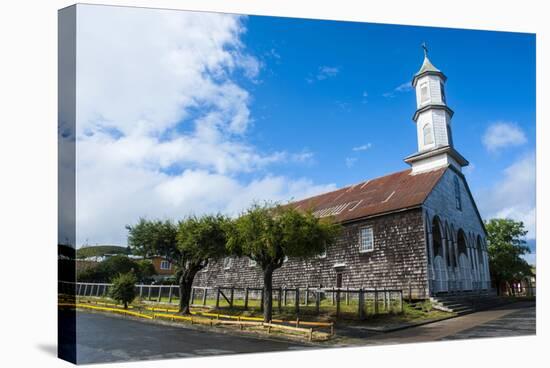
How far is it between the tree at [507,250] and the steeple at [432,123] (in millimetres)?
2027

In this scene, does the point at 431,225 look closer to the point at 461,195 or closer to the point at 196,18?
the point at 461,195

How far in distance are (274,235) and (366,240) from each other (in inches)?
146

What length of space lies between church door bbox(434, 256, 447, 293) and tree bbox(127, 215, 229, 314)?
20.8ft

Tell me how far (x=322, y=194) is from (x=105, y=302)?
578 cm

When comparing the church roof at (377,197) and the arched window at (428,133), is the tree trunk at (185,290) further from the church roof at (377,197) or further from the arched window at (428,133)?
the arched window at (428,133)

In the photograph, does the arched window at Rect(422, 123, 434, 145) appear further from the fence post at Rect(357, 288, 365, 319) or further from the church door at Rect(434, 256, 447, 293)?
the fence post at Rect(357, 288, 365, 319)

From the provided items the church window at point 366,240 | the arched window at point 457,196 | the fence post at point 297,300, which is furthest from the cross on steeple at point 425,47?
the fence post at point 297,300

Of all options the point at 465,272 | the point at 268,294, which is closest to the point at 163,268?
the point at 268,294

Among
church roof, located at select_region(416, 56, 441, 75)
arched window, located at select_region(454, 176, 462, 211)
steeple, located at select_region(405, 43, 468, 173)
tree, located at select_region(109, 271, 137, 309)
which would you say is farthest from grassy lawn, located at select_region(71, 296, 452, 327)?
church roof, located at select_region(416, 56, 441, 75)

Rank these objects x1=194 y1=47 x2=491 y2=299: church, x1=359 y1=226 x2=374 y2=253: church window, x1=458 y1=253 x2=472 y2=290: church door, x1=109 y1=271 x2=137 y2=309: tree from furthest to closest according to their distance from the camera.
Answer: x1=458 y1=253 x2=472 y2=290: church door < x1=359 y1=226 x2=374 y2=253: church window < x1=194 y1=47 x2=491 y2=299: church < x1=109 y1=271 x2=137 y2=309: tree

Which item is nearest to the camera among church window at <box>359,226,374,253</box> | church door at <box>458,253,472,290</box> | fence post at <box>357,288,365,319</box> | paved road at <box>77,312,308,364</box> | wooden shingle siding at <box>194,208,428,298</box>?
paved road at <box>77,312,308,364</box>

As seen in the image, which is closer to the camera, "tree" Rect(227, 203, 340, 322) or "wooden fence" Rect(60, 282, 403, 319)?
"tree" Rect(227, 203, 340, 322)

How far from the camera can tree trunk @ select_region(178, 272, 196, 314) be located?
13391 millimetres

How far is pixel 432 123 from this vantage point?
550 inches
